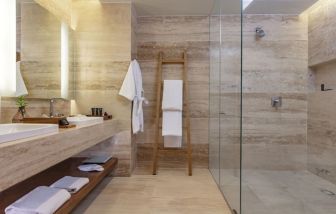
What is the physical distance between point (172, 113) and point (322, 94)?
1721 millimetres

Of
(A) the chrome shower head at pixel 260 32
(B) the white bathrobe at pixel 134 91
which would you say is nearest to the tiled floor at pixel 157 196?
(B) the white bathrobe at pixel 134 91

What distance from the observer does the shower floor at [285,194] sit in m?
2.18

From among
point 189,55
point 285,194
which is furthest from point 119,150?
Answer: point 285,194

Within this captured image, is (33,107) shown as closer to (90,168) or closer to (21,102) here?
(21,102)

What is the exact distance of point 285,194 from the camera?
242cm

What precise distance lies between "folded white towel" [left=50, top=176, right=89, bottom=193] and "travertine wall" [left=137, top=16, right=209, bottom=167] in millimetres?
1549

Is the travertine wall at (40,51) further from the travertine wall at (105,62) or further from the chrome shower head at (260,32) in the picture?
the chrome shower head at (260,32)

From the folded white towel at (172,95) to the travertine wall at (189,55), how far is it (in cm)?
19

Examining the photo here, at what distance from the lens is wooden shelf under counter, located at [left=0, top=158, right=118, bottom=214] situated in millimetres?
1771

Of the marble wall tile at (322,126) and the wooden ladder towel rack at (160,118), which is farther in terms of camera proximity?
the wooden ladder towel rack at (160,118)

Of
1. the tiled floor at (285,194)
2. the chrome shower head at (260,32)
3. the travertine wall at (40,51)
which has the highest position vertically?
the chrome shower head at (260,32)

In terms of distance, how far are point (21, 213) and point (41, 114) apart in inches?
46.8

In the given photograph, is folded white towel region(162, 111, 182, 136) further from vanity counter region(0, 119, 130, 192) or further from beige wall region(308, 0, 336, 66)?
beige wall region(308, 0, 336, 66)

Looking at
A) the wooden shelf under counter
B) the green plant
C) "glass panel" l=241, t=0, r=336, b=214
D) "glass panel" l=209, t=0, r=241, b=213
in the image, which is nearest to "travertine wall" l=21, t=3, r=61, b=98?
the green plant
